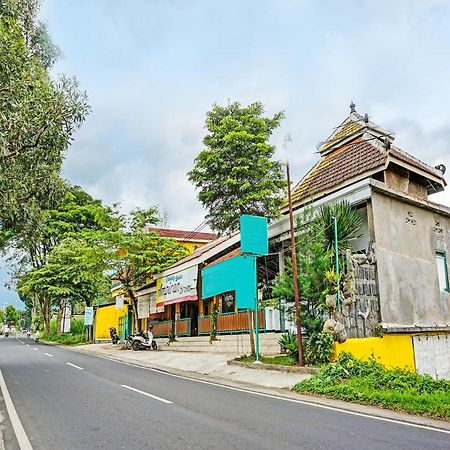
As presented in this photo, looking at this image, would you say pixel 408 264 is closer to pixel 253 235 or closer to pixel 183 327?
pixel 253 235

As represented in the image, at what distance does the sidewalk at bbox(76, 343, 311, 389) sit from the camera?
1183 centimetres

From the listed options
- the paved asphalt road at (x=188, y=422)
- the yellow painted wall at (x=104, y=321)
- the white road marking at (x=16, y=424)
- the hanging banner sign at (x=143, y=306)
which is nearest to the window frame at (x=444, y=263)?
the paved asphalt road at (x=188, y=422)

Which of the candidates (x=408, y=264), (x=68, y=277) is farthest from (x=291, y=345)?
(x=68, y=277)

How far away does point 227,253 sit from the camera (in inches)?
854

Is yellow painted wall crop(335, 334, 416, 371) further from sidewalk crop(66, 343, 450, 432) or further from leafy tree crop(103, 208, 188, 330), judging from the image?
leafy tree crop(103, 208, 188, 330)

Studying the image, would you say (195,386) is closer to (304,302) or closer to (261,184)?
(304,302)

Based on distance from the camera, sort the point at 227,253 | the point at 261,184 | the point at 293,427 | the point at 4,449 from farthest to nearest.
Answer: the point at 261,184 → the point at 227,253 → the point at 293,427 → the point at 4,449

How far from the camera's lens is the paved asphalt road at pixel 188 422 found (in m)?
A: 5.89

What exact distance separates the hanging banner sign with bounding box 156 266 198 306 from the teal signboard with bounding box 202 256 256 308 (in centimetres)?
164

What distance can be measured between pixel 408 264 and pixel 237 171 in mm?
13270

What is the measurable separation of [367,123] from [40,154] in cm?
1174

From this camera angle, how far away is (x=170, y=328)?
26.3 metres

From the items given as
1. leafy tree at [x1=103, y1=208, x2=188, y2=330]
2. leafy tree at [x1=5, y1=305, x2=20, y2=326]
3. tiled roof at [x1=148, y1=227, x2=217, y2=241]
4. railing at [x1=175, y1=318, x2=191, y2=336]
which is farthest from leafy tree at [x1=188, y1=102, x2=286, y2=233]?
leafy tree at [x1=5, y1=305, x2=20, y2=326]

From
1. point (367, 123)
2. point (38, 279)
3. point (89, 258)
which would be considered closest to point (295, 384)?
point (367, 123)
